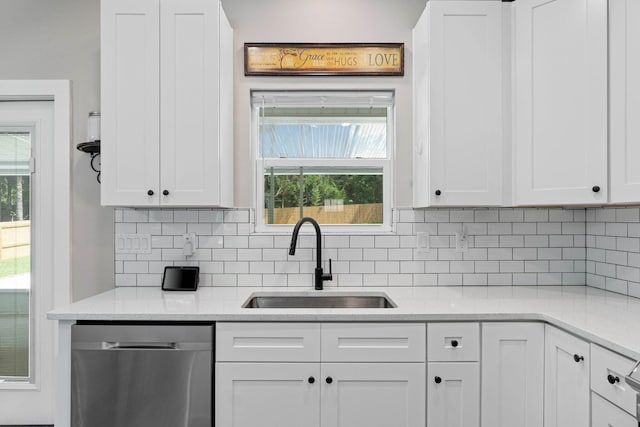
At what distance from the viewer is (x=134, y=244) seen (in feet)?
7.77

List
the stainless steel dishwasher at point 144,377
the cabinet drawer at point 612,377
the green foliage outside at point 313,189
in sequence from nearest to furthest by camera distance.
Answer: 1. the cabinet drawer at point 612,377
2. the stainless steel dishwasher at point 144,377
3. the green foliage outside at point 313,189

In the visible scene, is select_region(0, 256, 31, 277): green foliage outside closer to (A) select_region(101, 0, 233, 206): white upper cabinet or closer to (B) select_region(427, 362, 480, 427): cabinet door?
(A) select_region(101, 0, 233, 206): white upper cabinet

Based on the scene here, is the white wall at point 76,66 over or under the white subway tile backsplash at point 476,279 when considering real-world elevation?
over

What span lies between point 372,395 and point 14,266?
88.7 inches

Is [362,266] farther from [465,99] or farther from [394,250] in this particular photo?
[465,99]

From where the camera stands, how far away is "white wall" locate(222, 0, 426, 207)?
2.39 m

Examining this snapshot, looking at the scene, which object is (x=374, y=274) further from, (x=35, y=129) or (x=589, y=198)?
(x=35, y=129)

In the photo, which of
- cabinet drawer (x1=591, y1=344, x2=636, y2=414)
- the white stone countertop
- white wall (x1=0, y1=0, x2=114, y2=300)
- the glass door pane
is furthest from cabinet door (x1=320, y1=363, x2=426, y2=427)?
the glass door pane

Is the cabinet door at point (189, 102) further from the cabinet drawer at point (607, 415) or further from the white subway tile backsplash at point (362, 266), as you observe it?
the cabinet drawer at point (607, 415)

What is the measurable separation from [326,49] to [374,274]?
1.37 m

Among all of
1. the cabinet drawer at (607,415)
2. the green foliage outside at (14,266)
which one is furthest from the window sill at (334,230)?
the green foliage outside at (14,266)

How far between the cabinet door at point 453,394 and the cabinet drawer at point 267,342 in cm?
53

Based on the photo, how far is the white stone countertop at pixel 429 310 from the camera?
5.17ft

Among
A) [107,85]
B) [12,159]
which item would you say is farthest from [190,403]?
[12,159]
